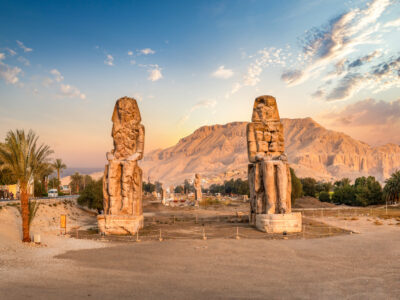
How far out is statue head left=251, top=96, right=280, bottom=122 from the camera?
13.8 meters

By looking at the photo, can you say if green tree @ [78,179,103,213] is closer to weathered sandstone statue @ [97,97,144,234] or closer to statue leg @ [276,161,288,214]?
weathered sandstone statue @ [97,97,144,234]

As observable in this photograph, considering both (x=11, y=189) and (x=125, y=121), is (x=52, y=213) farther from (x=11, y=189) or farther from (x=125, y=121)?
(x=11, y=189)

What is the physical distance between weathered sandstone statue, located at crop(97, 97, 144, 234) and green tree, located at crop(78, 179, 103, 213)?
44.4ft

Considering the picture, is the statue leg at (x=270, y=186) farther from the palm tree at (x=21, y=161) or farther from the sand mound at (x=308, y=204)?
the sand mound at (x=308, y=204)

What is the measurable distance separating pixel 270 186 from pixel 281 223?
4.69 ft

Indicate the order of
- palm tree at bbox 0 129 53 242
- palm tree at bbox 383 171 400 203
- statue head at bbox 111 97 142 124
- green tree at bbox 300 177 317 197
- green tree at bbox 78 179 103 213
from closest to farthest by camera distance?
palm tree at bbox 0 129 53 242 → statue head at bbox 111 97 142 124 → green tree at bbox 78 179 103 213 → palm tree at bbox 383 171 400 203 → green tree at bbox 300 177 317 197

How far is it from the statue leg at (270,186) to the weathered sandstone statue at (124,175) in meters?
5.22

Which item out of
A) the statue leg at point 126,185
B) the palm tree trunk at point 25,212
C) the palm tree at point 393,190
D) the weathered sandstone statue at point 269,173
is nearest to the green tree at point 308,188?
the palm tree at point 393,190

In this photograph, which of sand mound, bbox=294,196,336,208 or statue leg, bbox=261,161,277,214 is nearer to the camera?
statue leg, bbox=261,161,277,214

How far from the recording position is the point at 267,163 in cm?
1193

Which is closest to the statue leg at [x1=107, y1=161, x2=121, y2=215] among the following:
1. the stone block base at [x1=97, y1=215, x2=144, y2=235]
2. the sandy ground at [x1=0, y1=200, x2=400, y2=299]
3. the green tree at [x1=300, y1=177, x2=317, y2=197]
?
the stone block base at [x1=97, y1=215, x2=144, y2=235]

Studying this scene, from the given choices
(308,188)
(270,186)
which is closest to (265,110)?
(270,186)

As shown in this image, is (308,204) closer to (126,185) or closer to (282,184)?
(282,184)

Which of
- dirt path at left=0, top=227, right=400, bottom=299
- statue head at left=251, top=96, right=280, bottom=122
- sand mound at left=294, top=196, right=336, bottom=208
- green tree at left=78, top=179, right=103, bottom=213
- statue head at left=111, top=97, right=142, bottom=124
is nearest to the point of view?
dirt path at left=0, top=227, right=400, bottom=299
